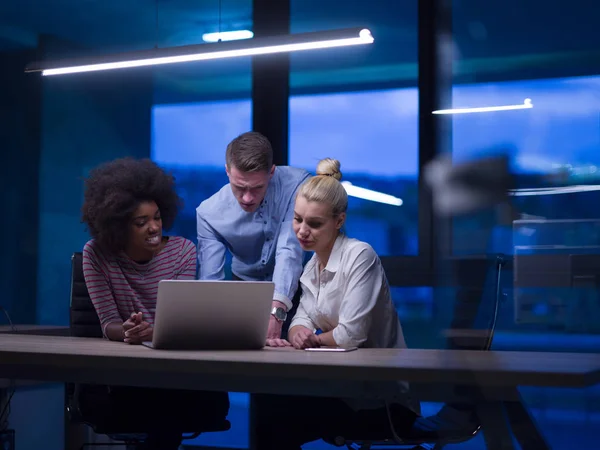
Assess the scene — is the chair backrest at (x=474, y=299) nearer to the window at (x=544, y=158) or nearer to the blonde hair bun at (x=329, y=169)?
the window at (x=544, y=158)

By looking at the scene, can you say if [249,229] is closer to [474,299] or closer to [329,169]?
[329,169]

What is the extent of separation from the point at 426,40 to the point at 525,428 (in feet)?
8.36

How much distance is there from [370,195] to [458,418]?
2127 mm

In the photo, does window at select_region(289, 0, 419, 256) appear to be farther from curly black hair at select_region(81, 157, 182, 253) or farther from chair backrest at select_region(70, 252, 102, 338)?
chair backrest at select_region(70, 252, 102, 338)

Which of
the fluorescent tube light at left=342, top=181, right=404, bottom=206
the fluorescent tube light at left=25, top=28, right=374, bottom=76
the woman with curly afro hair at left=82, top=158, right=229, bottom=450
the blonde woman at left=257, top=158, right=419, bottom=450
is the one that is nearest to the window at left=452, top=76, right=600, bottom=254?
the fluorescent tube light at left=342, top=181, right=404, bottom=206

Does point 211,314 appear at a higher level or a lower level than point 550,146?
lower

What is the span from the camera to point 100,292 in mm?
2475

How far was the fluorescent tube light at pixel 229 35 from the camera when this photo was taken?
4.22 meters

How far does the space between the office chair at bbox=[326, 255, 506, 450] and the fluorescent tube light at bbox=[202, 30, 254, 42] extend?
1930 mm

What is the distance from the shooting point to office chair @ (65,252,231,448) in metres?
2.45

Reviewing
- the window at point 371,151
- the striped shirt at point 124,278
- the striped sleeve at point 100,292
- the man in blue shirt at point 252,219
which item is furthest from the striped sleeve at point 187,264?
the window at point 371,151

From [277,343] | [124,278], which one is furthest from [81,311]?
[277,343]

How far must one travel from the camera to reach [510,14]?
3.73 meters

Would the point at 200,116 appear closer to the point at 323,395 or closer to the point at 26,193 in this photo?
the point at 26,193
